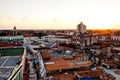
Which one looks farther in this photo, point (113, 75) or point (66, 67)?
point (66, 67)

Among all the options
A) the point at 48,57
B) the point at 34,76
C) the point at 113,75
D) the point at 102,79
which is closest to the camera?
the point at 102,79

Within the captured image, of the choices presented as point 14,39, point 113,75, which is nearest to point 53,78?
point 113,75

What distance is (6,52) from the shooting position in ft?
86.2

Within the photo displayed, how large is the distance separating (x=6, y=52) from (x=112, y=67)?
14806mm

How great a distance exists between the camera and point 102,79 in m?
15.4

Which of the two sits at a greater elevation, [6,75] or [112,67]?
[6,75]

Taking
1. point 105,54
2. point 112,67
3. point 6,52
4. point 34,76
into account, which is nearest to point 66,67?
point 34,76

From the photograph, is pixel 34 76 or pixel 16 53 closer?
pixel 34 76

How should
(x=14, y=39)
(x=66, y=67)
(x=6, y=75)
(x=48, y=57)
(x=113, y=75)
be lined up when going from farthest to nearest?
(x=14, y=39), (x=48, y=57), (x=66, y=67), (x=113, y=75), (x=6, y=75)

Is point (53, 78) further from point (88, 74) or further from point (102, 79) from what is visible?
point (102, 79)

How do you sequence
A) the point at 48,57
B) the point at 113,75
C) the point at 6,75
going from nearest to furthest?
the point at 6,75 < the point at 113,75 < the point at 48,57

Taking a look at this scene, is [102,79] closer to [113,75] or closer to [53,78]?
[113,75]

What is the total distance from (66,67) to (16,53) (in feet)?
35.5

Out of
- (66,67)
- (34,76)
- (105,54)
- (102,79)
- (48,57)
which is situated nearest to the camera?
(102,79)
